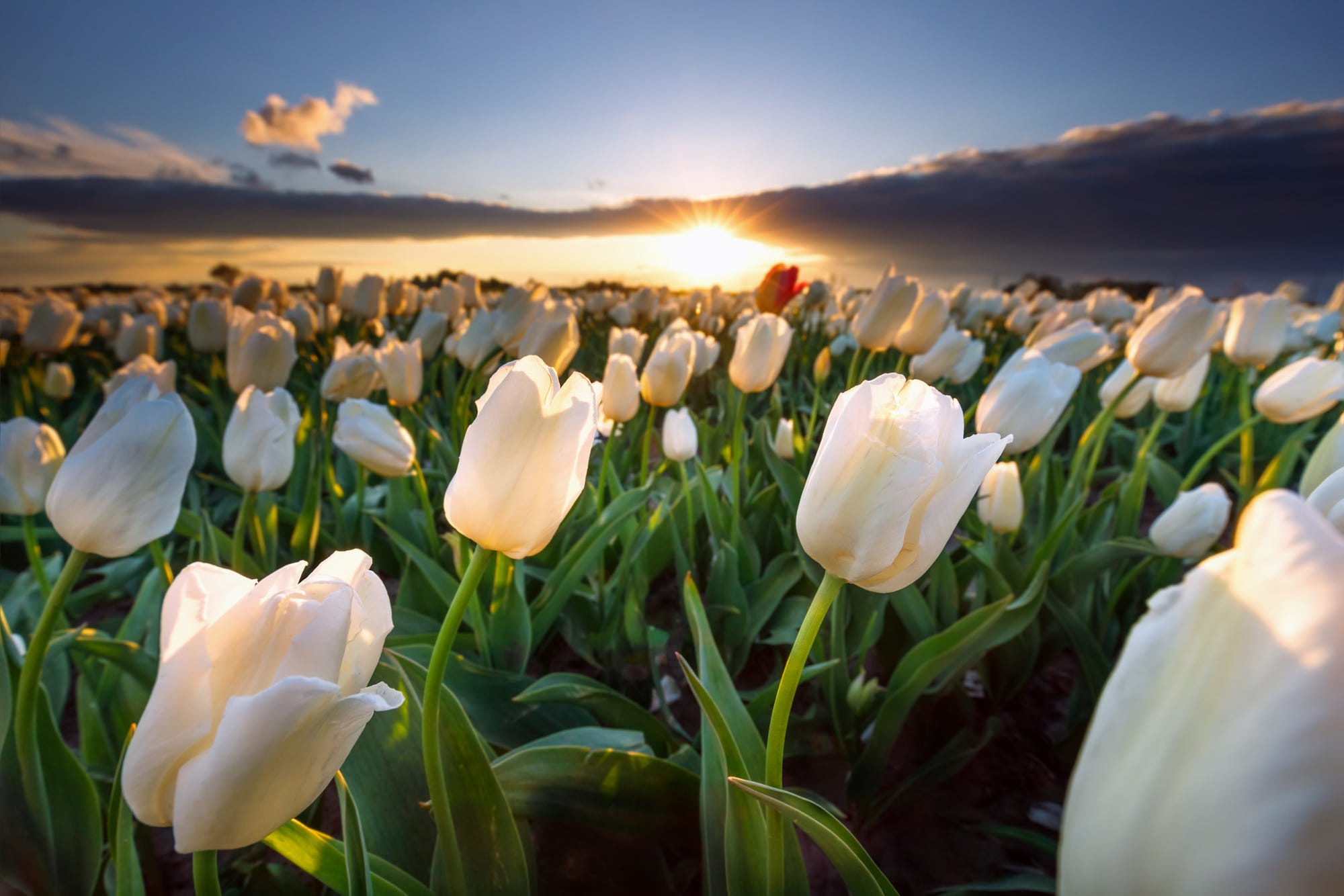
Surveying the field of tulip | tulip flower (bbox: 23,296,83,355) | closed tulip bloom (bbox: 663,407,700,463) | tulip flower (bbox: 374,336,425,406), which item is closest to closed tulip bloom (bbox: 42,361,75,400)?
the field of tulip

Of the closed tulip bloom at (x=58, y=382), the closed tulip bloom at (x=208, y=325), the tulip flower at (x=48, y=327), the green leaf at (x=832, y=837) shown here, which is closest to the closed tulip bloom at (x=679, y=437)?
the green leaf at (x=832, y=837)

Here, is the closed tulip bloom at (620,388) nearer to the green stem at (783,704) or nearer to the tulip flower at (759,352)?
the tulip flower at (759,352)

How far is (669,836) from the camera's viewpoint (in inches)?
37.9

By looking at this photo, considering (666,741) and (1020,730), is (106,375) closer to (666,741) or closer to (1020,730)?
(666,741)

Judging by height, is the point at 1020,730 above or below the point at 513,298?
below

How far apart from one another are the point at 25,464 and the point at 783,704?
119 centimetres

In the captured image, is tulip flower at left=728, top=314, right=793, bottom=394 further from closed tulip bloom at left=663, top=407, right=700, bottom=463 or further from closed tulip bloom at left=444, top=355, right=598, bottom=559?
closed tulip bloom at left=444, top=355, right=598, bottom=559

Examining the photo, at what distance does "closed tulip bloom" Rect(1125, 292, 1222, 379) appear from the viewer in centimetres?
155

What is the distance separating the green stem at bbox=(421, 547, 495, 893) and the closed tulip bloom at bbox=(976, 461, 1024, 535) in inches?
45.1

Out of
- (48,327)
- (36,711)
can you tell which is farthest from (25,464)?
(48,327)

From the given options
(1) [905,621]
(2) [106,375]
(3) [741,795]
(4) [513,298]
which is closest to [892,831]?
(1) [905,621]

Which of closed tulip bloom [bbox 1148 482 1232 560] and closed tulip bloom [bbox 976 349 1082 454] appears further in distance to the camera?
closed tulip bloom [bbox 1148 482 1232 560]

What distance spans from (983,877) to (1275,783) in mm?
1173

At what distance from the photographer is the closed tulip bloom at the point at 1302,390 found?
155cm
